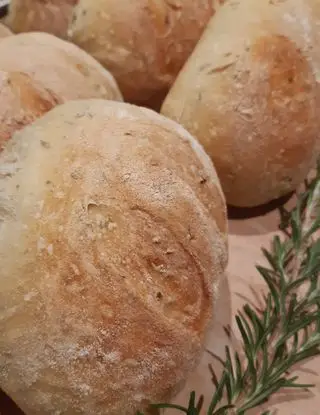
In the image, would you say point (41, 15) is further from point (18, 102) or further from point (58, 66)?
point (18, 102)

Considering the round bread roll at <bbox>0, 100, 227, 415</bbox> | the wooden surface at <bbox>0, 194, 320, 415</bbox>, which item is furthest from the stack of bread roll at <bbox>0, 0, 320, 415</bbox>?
the wooden surface at <bbox>0, 194, 320, 415</bbox>

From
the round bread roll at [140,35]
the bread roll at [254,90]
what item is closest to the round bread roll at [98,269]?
the bread roll at [254,90]

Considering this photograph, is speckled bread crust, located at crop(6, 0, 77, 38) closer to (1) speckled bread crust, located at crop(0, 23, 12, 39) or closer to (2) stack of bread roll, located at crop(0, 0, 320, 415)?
(1) speckled bread crust, located at crop(0, 23, 12, 39)

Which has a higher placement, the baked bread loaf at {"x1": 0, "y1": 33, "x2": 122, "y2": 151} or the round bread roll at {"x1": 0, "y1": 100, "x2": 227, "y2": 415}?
the baked bread loaf at {"x1": 0, "y1": 33, "x2": 122, "y2": 151}

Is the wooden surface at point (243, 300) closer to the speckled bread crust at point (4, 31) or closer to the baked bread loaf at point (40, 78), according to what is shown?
the baked bread loaf at point (40, 78)

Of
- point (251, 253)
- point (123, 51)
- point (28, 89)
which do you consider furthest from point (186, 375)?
point (123, 51)
